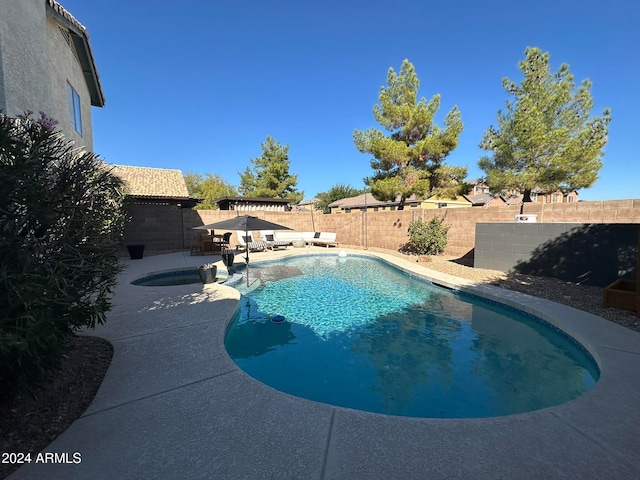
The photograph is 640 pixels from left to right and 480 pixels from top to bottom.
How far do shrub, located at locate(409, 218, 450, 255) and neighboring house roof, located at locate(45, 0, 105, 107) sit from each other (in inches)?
578

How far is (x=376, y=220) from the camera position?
17.1m

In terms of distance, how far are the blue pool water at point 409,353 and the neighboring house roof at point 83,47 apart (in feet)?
32.9

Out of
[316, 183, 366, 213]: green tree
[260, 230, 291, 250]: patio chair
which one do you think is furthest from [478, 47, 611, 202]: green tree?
[316, 183, 366, 213]: green tree

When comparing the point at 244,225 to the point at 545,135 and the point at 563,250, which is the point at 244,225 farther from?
the point at 545,135

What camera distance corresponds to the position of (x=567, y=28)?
10.8 m

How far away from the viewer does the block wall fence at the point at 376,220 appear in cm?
1019

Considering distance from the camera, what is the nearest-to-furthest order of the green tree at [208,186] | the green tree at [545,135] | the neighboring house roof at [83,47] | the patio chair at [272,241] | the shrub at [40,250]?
the shrub at [40,250]
the neighboring house roof at [83,47]
the green tree at [545,135]
the patio chair at [272,241]
the green tree at [208,186]

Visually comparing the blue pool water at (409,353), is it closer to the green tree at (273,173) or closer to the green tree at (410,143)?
the green tree at (410,143)

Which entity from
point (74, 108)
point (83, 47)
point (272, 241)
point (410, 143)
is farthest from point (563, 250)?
point (83, 47)

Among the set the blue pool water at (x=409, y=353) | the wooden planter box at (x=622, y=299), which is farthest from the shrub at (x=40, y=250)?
the wooden planter box at (x=622, y=299)

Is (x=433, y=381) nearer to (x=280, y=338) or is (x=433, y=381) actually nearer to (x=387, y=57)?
(x=280, y=338)

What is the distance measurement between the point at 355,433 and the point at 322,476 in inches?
20.9

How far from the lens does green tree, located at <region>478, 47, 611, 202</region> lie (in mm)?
14617

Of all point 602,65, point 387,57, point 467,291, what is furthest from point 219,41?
point 602,65
